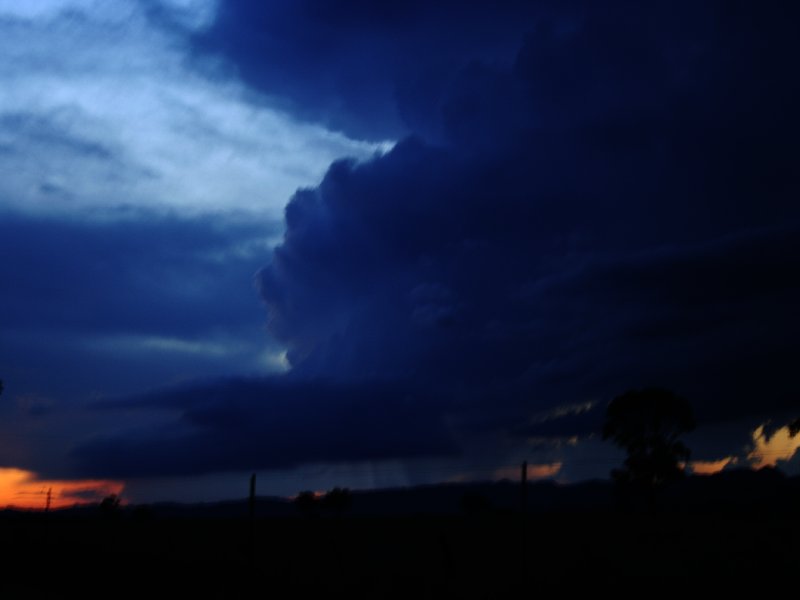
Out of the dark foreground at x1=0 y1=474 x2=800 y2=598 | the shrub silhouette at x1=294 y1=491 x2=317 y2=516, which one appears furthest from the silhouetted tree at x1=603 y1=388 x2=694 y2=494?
the shrub silhouette at x1=294 y1=491 x2=317 y2=516

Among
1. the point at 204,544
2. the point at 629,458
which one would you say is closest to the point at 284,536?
the point at 204,544

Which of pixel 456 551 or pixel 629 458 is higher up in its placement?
pixel 629 458

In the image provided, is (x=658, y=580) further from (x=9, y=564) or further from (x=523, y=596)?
(x=9, y=564)

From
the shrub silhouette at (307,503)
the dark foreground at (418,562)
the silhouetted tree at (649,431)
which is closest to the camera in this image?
the dark foreground at (418,562)

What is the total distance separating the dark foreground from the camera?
23375mm

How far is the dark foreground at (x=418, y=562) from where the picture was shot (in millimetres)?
23375

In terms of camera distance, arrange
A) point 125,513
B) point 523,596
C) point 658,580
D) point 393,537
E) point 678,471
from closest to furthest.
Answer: point 523,596
point 658,580
point 393,537
point 678,471
point 125,513

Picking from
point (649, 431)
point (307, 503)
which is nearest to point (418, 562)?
point (649, 431)

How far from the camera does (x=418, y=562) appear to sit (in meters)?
33.1

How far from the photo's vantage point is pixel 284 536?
53.9 m

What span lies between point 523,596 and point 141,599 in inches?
468

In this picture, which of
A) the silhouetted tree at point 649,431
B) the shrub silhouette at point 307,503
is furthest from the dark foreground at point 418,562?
the shrub silhouette at point 307,503

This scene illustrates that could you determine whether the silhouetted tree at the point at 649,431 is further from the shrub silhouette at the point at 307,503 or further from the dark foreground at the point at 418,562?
the shrub silhouette at the point at 307,503

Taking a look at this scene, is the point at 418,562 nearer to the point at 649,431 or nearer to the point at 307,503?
the point at 649,431
